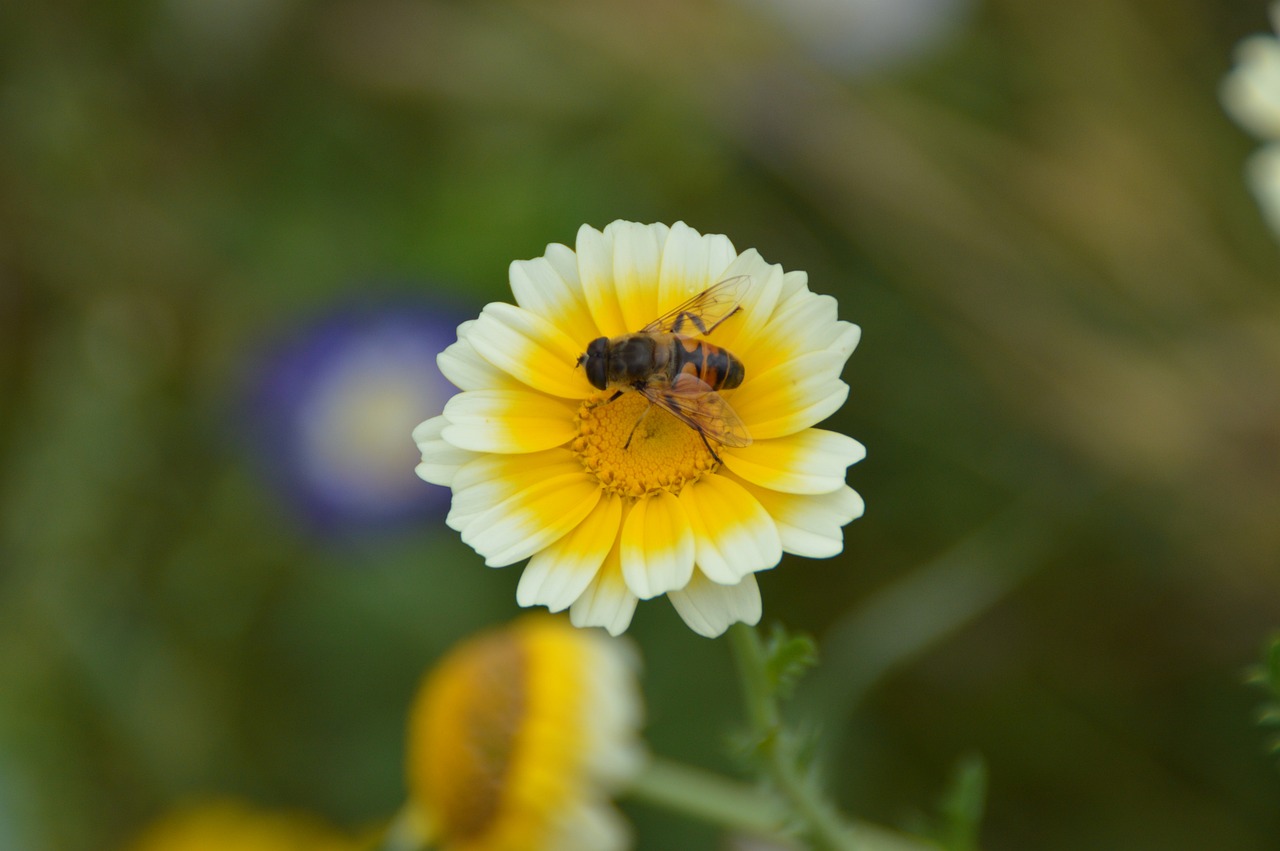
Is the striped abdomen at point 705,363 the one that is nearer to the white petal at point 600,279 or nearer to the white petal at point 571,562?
the white petal at point 600,279

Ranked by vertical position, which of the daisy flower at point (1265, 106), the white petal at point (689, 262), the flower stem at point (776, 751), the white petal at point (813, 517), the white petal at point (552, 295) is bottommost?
the flower stem at point (776, 751)

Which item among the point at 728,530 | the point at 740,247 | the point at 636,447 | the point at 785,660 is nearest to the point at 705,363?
the point at 636,447

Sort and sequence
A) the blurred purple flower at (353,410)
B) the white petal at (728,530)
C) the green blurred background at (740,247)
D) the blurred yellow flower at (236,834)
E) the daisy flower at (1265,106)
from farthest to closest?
1. the blurred purple flower at (353,410)
2. the green blurred background at (740,247)
3. the blurred yellow flower at (236,834)
4. the daisy flower at (1265,106)
5. the white petal at (728,530)

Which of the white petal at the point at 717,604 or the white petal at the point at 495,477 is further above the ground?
the white petal at the point at 495,477

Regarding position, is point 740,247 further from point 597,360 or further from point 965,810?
point 965,810

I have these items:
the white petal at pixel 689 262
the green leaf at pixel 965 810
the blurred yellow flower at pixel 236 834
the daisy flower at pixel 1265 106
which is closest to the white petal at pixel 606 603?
the white petal at pixel 689 262

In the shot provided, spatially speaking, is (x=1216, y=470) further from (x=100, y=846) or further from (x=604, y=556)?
(x=100, y=846)
